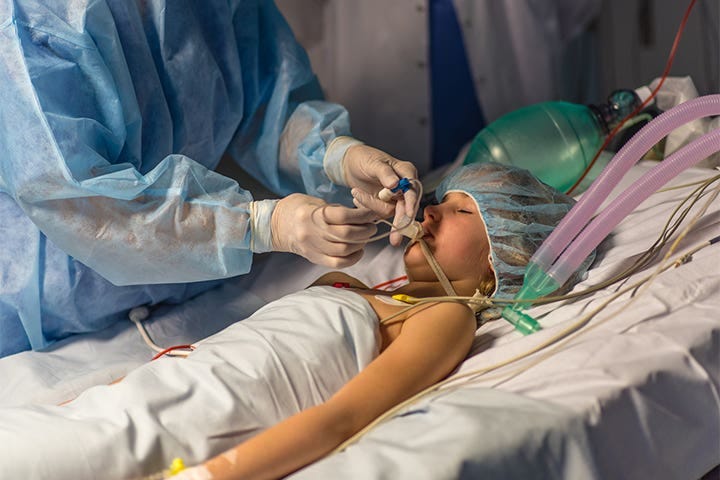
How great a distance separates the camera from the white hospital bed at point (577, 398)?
1.10 metres

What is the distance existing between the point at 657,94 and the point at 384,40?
864mm

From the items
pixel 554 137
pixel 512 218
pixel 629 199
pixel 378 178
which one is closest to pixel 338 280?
pixel 378 178

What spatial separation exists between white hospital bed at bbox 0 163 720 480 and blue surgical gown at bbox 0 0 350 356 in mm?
186

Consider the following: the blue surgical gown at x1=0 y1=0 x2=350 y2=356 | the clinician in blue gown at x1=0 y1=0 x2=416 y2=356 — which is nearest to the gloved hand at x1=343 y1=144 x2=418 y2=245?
the clinician in blue gown at x1=0 y1=0 x2=416 y2=356

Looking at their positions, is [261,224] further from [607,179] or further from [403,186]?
[607,179]

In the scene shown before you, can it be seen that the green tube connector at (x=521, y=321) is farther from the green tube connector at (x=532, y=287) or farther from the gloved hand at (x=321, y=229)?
the gloved hand at (x=321, y=229)

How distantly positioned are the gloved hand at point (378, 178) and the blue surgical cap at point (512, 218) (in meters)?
0.15

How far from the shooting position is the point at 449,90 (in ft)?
8.85

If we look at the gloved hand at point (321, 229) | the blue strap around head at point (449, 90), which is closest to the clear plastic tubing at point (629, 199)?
the gloved hand at point (321, 229)

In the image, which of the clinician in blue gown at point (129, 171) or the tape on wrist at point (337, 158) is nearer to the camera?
the clinician in blue gown at point (129, 171)

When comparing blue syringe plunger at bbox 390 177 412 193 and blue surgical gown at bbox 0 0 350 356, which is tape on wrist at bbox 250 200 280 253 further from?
blue syringe plunger at bbox 390 177 412 193

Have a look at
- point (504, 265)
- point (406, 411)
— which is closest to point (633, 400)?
point (406, 411)

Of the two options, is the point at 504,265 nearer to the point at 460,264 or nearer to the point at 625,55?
the point at 460,264

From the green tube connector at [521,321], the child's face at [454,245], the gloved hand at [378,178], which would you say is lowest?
the green tube connector at [521,321]
